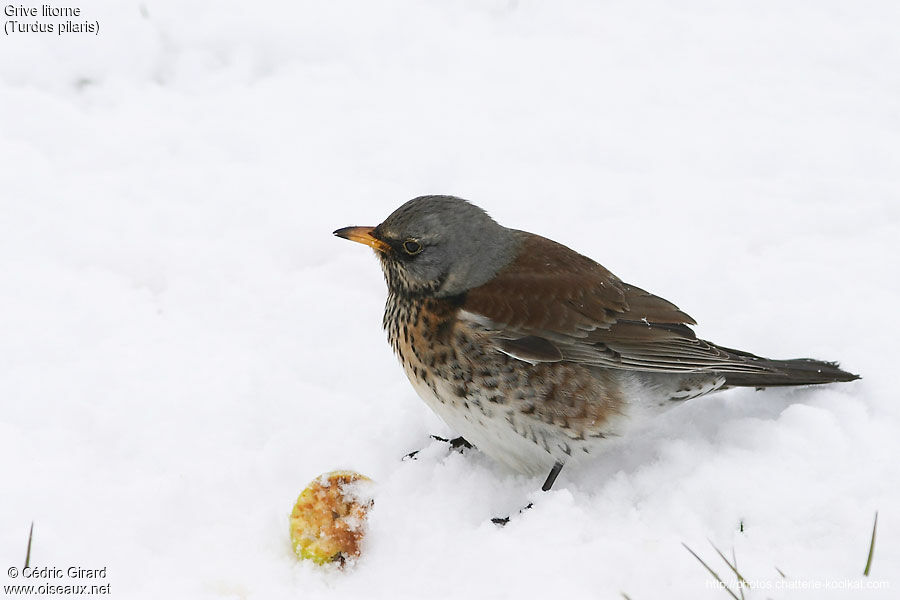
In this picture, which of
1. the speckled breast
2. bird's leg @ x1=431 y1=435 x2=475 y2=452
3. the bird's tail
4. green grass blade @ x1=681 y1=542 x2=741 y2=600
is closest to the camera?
green grass blade @ x1=681 y1=542 x2=741 y2=600

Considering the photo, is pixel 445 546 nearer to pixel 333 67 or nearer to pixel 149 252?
pixel 149 252

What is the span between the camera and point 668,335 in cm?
423

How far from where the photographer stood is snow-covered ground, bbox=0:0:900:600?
3.58 meters

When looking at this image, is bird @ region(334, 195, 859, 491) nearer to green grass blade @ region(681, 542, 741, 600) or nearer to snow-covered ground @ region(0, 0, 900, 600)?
snow-covered ground @ region(0, 0, 900, 600)

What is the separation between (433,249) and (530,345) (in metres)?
0.64

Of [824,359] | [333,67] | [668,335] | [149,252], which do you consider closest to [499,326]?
[668,335]

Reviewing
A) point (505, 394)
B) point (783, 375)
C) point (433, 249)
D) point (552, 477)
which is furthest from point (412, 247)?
point (783, 375)

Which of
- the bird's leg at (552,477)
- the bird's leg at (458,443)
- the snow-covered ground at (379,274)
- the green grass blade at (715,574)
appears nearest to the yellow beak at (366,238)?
the snow-covered ground at (379,274)

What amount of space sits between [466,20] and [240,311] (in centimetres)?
351

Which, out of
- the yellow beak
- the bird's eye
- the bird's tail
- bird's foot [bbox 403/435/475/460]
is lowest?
bird's foot [bbox 403/435/475/460]

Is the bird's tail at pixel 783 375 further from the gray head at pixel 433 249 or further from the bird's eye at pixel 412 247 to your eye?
the bird's eye at pixel 412 247

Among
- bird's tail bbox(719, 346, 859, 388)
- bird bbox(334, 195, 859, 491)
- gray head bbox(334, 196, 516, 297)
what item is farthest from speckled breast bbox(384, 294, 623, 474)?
bird's tail bbox(719, 346, 859, 388)

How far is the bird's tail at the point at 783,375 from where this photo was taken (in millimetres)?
4180

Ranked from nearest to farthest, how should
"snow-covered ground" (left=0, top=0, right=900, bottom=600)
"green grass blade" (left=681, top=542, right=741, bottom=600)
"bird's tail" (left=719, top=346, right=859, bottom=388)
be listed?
"green grass blade" (left=681, top=542, right=741, bottom=600), "snow-covered ground" (left=0, top=0, right=900, bottom=600), "bird's tail" (left=719, top=346, right=859, bottom=388)
